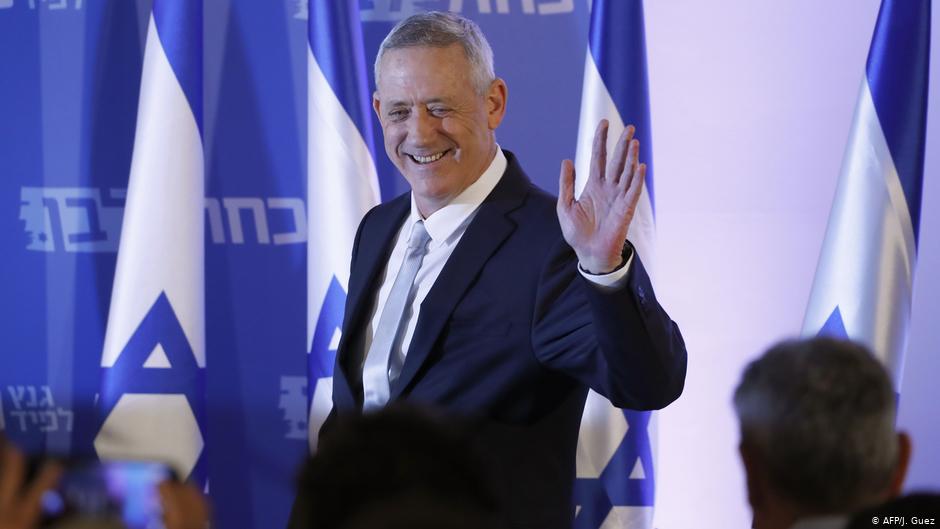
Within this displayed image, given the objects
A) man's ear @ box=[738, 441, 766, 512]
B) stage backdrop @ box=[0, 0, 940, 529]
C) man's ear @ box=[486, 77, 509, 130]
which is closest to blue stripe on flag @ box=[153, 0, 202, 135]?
stage backdrop @ box=[0, 0, 940, 529]

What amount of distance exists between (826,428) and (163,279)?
267cm

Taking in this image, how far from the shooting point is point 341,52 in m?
3.75

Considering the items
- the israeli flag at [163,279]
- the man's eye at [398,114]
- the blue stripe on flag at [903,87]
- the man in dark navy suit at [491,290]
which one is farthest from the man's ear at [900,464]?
the israeli flag at [163,279]

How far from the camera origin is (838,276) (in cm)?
351

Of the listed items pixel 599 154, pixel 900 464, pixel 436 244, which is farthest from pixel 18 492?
pixel 436 244

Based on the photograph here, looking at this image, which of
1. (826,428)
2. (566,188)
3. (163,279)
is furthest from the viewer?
(163,279)

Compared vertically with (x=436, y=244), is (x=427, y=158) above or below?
above

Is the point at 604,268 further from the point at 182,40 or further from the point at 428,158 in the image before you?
the point at 182,40

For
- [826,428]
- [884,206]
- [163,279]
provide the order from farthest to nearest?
[163,279] → [884,206] → [826,428]

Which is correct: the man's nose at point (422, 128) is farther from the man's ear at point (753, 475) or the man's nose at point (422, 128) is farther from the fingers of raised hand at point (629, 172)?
the man's ear at point (753, 475)

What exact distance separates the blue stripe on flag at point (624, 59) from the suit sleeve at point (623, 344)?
1.35 meters

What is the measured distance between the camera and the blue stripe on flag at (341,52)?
3740 millimetres


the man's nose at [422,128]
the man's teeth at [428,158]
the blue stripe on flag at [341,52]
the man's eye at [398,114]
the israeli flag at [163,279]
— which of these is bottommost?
the israeli flag at [163,279]

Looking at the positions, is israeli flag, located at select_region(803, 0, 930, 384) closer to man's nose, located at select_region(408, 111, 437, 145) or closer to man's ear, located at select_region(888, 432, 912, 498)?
man's nose, located at select_region(408, 111, 437, 145)
